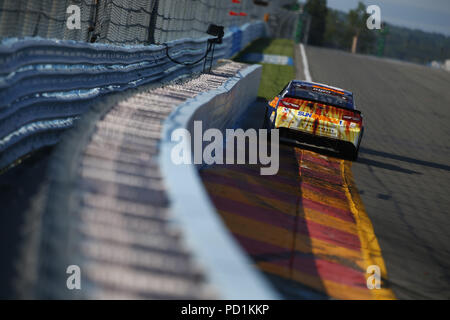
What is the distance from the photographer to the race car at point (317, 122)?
1117 centimetres

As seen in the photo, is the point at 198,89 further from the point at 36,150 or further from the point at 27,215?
the point at 27,215

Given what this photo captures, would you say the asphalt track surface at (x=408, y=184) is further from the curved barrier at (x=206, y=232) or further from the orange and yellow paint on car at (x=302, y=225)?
the curved barrier at (x=206, y=232)

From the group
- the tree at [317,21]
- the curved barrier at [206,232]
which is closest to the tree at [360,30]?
the tree at [317,21]

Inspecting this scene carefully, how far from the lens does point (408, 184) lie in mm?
10773

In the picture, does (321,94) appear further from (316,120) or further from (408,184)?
(408,184)

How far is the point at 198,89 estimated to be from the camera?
33.0 ft

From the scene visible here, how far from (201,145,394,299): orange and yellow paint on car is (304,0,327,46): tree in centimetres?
14196

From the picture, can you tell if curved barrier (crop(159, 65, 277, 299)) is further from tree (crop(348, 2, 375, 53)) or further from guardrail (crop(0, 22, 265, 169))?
tree (crop(348, 2, 375, 53))

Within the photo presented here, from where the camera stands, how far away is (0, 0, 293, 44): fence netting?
7500mm

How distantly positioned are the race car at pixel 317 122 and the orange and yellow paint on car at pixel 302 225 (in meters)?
0.76

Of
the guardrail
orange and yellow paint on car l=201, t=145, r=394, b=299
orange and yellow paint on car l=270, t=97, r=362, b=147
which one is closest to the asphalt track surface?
orange and yellow paint on car l=201, t=145, r=394, b=299

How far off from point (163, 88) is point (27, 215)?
13.6ft

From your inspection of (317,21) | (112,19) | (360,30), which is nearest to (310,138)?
(112,19)
